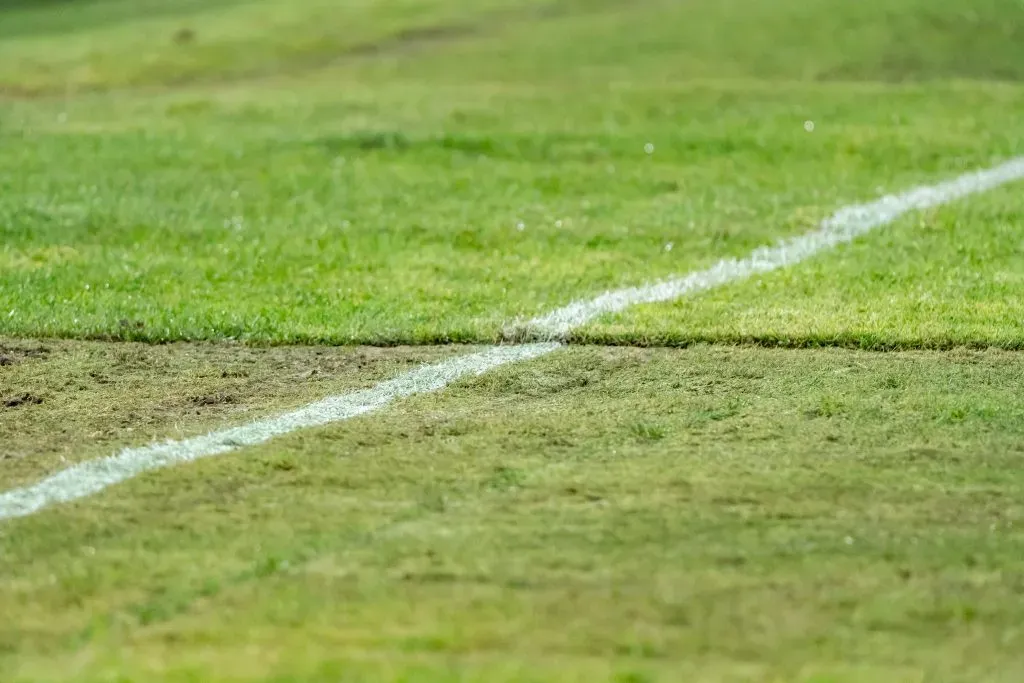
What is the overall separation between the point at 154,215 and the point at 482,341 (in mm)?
4469

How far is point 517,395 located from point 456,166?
6714 mm

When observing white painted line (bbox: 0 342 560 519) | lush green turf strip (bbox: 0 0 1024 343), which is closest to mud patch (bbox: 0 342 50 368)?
lush green turf strip (bbox: 0 0 1024 343)

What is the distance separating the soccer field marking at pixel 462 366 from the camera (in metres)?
5.21

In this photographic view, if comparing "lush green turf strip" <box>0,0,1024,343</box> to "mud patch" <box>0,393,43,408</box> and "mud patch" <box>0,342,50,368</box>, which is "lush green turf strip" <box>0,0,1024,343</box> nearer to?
"mud patch" <box>0,342,50,368</box>

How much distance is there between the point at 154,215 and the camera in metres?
11.0

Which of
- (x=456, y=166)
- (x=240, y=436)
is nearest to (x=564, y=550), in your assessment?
(x=240, y=436)

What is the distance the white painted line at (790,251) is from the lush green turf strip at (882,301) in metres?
0.16

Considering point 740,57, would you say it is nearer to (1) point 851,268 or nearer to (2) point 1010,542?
(1) point 851,268

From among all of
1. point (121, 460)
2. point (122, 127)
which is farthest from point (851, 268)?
point (122, 127)

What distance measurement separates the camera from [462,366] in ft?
22.6

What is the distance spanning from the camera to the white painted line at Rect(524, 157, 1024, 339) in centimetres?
783

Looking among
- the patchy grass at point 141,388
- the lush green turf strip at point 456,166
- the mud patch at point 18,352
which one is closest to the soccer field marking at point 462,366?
the patchy grass at point 141,388

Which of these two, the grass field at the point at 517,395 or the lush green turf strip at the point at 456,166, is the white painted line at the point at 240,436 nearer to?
the grass field at the point at 517,395

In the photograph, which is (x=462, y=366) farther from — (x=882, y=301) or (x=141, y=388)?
(x=882, y=301)
